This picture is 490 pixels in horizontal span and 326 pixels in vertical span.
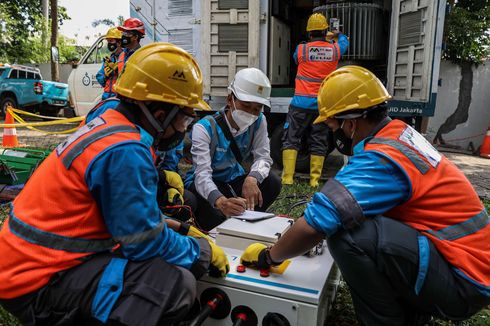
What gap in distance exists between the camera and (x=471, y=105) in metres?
9.86

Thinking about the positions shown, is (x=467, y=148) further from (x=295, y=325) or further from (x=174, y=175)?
(x=295, y=325)

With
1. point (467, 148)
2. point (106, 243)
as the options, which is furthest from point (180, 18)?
point (467, 148)

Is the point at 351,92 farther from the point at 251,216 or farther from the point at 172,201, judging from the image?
the point at 172,201

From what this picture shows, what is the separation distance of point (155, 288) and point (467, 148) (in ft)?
33.5

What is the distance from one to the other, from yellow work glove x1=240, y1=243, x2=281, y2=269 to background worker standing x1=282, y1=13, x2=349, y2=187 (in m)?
3.36

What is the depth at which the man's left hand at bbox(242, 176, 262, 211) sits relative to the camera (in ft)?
10.4

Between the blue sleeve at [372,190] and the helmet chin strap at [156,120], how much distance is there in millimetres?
718

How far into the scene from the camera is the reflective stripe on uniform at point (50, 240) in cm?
154

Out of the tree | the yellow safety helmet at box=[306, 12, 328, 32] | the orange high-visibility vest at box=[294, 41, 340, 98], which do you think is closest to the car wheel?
the orange high-visibility vest at box=[294, 41, 340, 98]

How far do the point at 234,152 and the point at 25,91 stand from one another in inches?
531

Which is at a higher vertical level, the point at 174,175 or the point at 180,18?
the point at 180,18

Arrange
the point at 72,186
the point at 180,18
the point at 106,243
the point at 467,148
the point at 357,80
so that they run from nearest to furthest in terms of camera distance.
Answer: the point at 72,186 → the point at 106,243 → the point at 357,80 → the point at 180,18 → the point at 467,148

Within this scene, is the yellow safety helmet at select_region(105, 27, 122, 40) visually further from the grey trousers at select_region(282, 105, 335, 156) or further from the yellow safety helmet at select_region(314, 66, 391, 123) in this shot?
the yellow safety helmet at select_region(314, 66, 391, 123)

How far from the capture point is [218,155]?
10.8 ft
